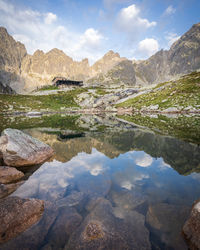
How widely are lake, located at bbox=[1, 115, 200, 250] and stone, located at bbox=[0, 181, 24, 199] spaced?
14.4 inches

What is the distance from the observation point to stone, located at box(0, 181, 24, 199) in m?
8.02

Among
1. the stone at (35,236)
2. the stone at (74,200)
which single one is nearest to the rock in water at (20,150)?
the stone at (74,200)

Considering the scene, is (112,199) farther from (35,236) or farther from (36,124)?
(36,124)

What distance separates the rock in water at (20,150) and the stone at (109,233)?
335 inches

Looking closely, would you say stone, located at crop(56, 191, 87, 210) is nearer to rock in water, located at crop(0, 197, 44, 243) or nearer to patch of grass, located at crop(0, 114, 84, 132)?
rock in water, located at crop(0, 197, 44, 243)

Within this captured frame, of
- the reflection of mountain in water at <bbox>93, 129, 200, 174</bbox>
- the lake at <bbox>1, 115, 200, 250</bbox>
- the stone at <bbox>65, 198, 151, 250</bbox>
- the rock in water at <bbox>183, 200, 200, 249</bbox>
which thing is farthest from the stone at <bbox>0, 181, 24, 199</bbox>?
the reflection of mountain in water at <bbox>93, 129, 200, 174</bbox>

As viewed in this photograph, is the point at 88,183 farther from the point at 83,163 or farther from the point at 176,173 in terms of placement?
the point at 176,173

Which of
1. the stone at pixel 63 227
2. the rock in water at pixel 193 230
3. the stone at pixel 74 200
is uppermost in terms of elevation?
the rock in water at pixel 193 230

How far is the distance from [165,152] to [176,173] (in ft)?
15.5

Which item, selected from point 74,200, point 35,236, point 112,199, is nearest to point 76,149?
point 74,200

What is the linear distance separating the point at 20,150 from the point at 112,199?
30.1ft

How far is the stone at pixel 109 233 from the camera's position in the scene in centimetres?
482

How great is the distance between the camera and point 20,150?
12.3 meters

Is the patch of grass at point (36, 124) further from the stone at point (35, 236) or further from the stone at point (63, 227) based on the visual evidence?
the stone at point (35, 236)
